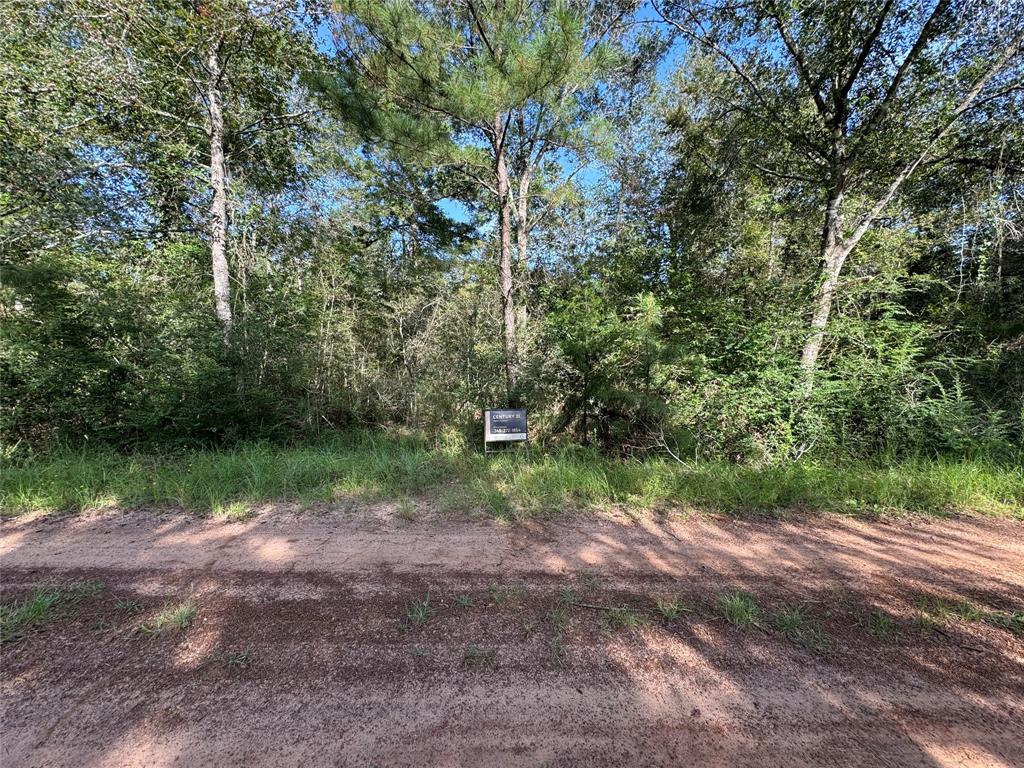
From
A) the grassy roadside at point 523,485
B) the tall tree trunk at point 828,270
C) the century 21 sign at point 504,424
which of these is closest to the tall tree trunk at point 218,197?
the grassy roadside at point 523,485

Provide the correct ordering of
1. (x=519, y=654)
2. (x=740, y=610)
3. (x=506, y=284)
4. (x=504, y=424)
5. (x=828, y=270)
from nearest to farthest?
(x=519, y=654)
(x=740, y=610)
(x=504, y=424)
(x=828, y=270)
(x=506, y=284)

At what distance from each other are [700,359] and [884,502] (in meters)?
2.68

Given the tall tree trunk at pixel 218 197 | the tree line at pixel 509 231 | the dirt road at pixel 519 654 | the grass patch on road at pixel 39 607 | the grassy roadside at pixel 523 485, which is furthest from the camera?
the tall tree trunk at pixel 218 197

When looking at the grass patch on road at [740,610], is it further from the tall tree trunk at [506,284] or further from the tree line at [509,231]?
the tall tree trunk at [506,284]

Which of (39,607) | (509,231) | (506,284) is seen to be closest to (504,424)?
(506,284)

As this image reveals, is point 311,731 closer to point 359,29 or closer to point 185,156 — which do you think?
point 359,29

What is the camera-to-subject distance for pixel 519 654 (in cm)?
196

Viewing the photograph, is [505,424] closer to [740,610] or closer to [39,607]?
[740,610]

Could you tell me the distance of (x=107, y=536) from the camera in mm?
3303

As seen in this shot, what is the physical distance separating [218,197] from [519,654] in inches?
383

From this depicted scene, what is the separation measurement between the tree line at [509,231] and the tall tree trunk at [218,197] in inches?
2.5

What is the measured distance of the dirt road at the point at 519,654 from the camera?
A: 1527 mm

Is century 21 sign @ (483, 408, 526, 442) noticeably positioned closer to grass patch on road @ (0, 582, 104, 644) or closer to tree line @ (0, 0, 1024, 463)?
tree line @ (0, 0, 1024, 463)

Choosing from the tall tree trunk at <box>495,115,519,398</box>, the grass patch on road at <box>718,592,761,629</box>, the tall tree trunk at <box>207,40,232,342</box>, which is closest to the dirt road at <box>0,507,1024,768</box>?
the grass patch on road at <box>718,592,761,629</box>
